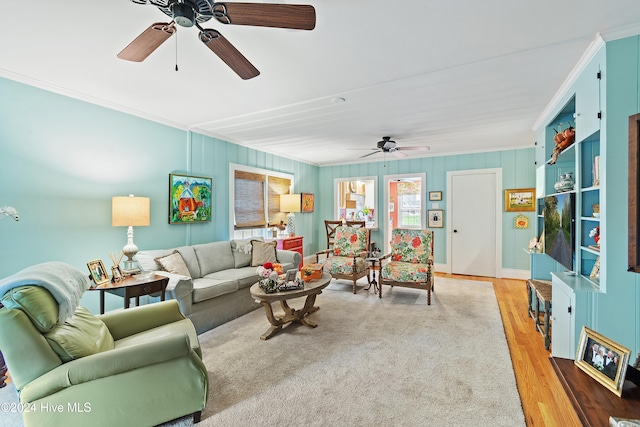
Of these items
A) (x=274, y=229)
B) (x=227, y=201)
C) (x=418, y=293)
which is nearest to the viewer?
(x=418, y=293)

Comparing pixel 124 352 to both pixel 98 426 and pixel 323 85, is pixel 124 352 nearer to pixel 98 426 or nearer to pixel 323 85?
pixel 98 426

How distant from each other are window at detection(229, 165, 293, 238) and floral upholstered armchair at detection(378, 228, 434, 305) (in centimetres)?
242

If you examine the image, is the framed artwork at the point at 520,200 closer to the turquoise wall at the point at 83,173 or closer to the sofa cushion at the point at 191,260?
the turquoise wall at the point at 83,173

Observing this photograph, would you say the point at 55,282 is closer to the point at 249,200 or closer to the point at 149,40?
the point at 149,40

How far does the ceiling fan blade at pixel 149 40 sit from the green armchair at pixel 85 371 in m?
1.46

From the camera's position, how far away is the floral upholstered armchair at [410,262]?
3887 mm

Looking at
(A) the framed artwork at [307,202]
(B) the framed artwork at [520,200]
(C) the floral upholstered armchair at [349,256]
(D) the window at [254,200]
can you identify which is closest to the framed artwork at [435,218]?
(B) the framed artwork at [520,200]

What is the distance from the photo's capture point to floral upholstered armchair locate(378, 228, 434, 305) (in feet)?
12.8

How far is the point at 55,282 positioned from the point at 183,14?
157cm

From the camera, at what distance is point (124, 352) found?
152 centimetres

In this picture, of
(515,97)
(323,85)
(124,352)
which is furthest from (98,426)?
(515,97)

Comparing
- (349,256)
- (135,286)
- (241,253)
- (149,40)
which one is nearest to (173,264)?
(135,286)

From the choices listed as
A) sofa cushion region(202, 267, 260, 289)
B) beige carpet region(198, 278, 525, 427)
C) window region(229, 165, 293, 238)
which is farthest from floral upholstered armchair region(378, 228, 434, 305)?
window region(229, 165, 293, 238)

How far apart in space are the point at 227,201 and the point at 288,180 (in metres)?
1.77
